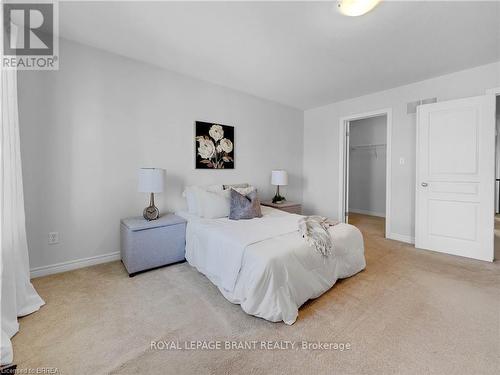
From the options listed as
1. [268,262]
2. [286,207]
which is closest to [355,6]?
[268,262]

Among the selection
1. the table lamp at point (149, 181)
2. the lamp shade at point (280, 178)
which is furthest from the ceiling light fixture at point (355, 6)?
the lamp shade at point (280, 178)

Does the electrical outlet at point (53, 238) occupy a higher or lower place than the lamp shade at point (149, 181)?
lower

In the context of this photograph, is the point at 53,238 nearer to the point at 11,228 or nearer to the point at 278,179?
the point at 11,228

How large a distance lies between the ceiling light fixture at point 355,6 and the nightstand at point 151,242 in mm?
2586

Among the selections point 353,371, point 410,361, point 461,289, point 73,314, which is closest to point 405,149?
point 461,289

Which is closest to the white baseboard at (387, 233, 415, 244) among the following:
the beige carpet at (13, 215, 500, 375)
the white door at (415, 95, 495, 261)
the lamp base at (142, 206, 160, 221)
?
the white door at (415, 95, 495, 261)

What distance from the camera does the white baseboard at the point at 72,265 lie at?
2271 millimetres

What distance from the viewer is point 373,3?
5.71 feet

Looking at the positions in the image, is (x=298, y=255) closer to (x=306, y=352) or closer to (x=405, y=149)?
(x=306, y=352)

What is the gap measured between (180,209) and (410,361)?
110 inches

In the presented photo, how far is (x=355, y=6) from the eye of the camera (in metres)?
1.78

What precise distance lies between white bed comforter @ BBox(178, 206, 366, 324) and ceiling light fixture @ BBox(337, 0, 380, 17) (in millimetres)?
1952

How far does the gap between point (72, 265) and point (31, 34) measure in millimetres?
2410

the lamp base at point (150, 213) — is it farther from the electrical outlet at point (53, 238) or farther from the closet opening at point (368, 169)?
the closet opening at point (368, 169)
